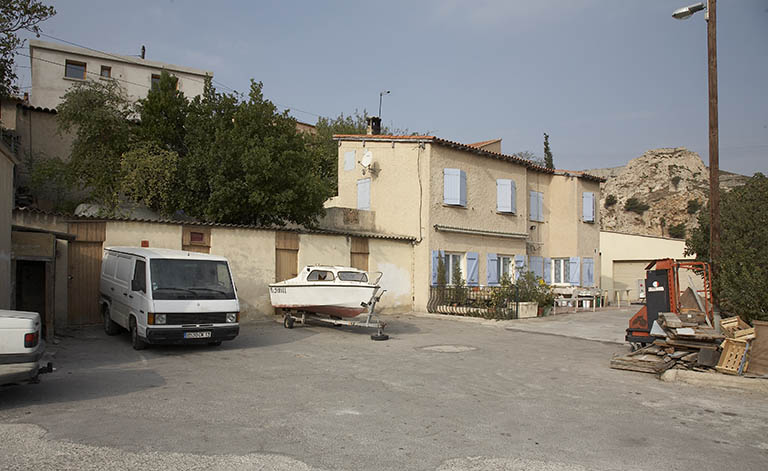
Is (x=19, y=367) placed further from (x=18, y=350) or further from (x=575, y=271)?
(x=575, y=271)

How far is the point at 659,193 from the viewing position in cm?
5997

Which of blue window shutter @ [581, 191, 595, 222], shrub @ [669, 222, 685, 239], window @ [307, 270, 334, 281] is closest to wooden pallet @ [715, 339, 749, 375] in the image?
window @ [307, 270, 334, 281]

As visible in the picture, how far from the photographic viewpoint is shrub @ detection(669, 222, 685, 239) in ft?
172

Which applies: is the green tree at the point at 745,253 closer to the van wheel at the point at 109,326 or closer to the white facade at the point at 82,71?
the van wheel at the point at 109,326

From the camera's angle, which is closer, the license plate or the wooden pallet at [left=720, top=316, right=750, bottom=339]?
the wooden pallet at [left=720, top=316, right=750, bottom=339]

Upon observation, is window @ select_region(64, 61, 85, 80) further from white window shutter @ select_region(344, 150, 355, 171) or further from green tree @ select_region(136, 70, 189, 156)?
white window shutter @ select_region(344, 150, 355, 171)

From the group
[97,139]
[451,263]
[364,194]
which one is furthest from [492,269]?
[97,139]

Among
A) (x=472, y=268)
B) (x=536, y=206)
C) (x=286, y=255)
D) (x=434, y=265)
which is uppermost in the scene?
(x=536, y=206)

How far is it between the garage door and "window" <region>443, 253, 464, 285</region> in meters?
13.7

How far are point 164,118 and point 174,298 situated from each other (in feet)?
45.1

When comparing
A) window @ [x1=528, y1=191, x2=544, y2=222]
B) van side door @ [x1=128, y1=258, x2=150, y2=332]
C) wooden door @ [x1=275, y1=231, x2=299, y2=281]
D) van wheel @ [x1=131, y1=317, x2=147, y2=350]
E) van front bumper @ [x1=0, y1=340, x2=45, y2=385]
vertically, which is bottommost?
van wheel @ [x1=131, y1=317, x2=147, y2=350]

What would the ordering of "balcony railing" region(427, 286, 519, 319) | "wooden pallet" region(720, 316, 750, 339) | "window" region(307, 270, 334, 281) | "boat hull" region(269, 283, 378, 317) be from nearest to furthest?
1. "wooden pallet" region(720, 316, 750, 339)
2. "boat hull" region(269, 283, 378, 317)
3. "window" region(307, 270, 334, 281)
4. "balcony railing" region(427, 286, 519, 319)

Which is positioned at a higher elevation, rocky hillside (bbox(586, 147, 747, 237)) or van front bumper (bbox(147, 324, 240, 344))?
rocky hillside (bbox(586, 147, 747, 237))

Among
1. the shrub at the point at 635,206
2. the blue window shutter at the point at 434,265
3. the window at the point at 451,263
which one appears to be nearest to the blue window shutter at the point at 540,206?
the window at the point at 451,263
